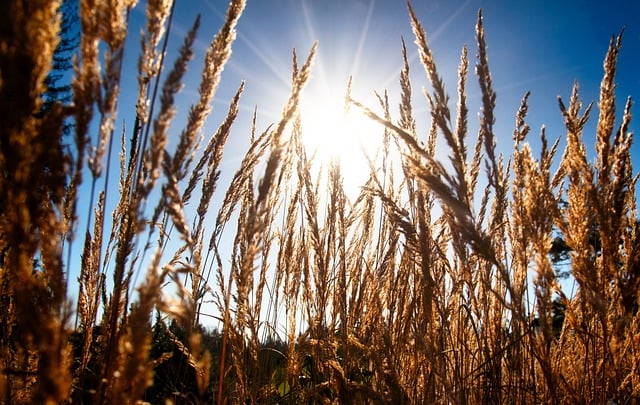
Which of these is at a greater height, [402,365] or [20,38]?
[20,38]

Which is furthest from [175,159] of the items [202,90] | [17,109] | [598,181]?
[598,181]

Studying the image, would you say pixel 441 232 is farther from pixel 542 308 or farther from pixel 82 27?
pixel 82 27

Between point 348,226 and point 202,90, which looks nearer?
point 202,90

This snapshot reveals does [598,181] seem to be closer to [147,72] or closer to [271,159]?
[271,159]

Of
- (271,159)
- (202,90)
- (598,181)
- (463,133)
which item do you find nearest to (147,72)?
(202,90)

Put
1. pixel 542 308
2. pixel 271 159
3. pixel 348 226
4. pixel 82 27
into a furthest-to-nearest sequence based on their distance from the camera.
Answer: pixel 348 226
pixel 542 308
pixel 271 159
pixel 82 27

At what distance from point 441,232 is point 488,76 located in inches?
40.6

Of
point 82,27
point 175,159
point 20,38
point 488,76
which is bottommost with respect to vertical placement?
point 175,159

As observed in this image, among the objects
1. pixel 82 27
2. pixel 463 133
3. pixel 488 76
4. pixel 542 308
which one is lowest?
pixel 542 308

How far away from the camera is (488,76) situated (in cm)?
171

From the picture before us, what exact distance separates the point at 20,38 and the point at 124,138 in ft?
6.32

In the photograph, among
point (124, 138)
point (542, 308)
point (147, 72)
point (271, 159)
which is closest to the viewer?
point (147, 72)

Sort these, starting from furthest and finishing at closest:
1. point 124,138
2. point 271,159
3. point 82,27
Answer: point 124,138 < point 271,159 < point 82,27

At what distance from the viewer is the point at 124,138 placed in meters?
2.72
